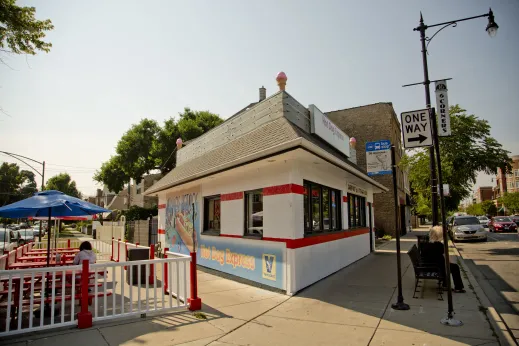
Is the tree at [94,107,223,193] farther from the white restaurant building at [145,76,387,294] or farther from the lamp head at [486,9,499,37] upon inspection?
the lamp head at [486,9,499,37]

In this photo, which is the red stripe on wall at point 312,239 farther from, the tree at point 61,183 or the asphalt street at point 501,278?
the tree at point 61,183

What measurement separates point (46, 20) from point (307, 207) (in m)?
8.21

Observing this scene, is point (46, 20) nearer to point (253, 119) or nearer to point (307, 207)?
point (253, 119)

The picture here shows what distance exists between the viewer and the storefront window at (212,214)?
1075 centimetres

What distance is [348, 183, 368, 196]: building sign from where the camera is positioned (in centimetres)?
1252

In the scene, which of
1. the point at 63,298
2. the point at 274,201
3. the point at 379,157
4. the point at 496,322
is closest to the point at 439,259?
the point at 496,322

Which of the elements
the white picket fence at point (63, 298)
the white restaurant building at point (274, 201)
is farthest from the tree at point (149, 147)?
the white picket fence at point (63, 298)

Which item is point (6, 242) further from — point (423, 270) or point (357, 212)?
point (423, 270)

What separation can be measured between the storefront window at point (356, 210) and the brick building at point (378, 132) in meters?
12.1

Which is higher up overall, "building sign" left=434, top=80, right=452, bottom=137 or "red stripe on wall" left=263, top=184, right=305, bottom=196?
"building sign" left=434, top=80, right=452, bottom=137

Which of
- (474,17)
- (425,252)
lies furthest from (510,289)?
(474,17)

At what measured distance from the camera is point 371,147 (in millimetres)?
7121

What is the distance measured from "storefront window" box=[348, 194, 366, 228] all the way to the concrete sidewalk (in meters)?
5.18

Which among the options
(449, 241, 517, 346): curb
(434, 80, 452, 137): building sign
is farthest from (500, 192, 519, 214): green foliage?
(449, 241, 517, 346): curb
